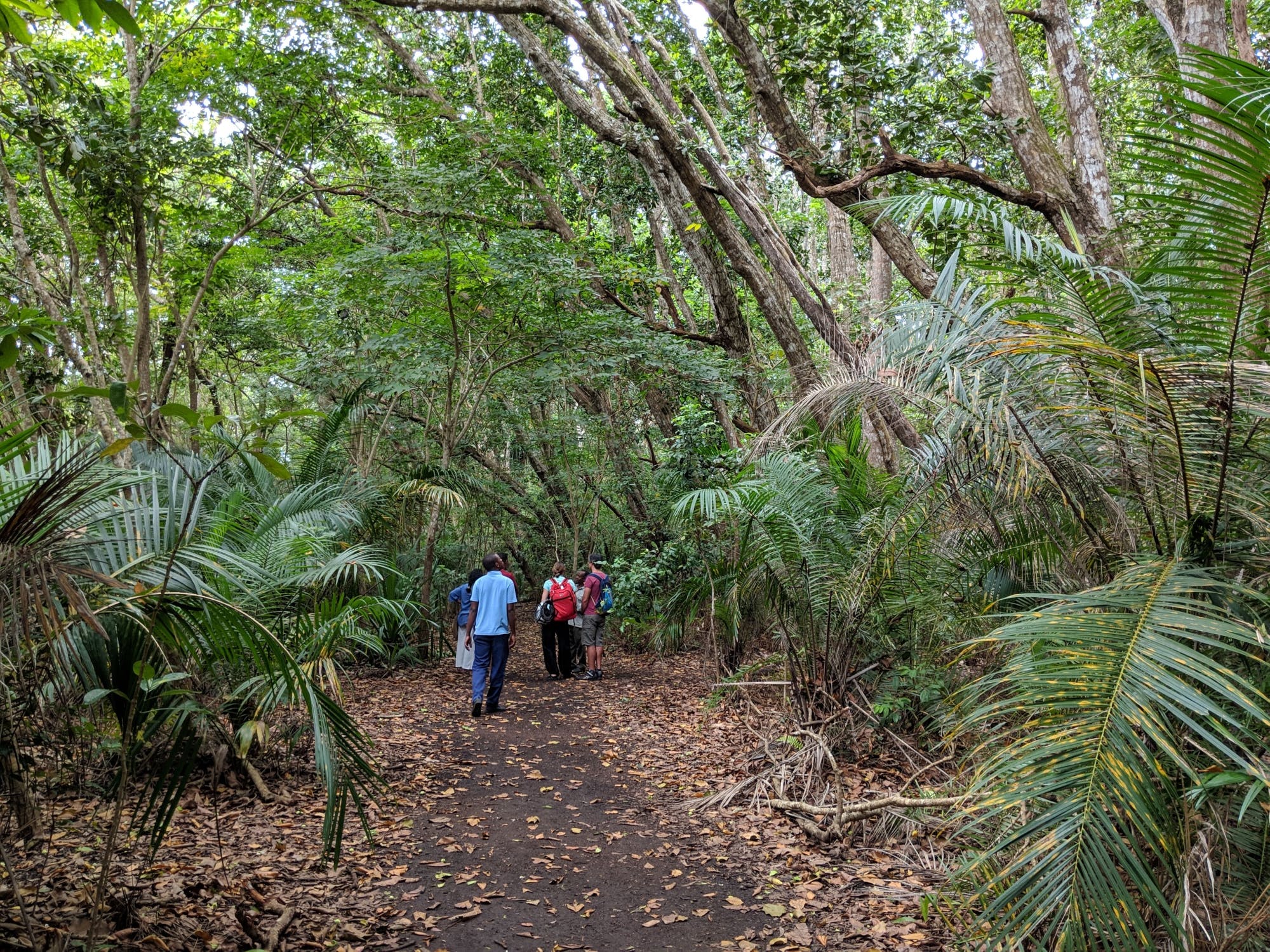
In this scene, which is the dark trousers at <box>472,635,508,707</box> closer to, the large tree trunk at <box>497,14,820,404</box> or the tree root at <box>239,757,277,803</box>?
the tree root at <box>239,757,277,803</box>

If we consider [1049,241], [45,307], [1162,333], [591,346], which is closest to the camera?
[1162,333]

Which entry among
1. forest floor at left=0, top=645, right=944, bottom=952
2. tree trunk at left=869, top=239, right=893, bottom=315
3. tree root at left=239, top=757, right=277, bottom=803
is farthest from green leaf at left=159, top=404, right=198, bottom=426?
tree trunk at left=869, top=239, right=893, bottom=315

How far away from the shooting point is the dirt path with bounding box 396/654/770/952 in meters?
4.19

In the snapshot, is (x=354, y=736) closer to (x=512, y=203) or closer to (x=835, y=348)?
(x=835, y=348)

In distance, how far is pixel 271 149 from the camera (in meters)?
10.2

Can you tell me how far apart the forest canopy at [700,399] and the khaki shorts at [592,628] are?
1.10m

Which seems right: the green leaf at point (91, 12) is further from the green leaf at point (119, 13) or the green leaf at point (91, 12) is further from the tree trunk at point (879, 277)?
the tree trunk at point (879, 277)

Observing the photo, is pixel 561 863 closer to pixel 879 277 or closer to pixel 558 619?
pixel 558 619

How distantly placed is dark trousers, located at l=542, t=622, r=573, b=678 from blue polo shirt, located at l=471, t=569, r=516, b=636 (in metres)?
2.62

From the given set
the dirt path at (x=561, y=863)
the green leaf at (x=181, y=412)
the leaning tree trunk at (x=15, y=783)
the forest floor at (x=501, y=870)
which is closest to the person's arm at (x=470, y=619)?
the dirt path at (x=561, y=863)

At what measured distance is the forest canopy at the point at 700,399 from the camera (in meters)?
2.77

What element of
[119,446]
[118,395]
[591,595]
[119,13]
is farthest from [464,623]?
[119,13]

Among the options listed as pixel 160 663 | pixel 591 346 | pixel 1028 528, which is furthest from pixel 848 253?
pixel 160 663

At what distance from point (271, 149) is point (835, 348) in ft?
23.8
